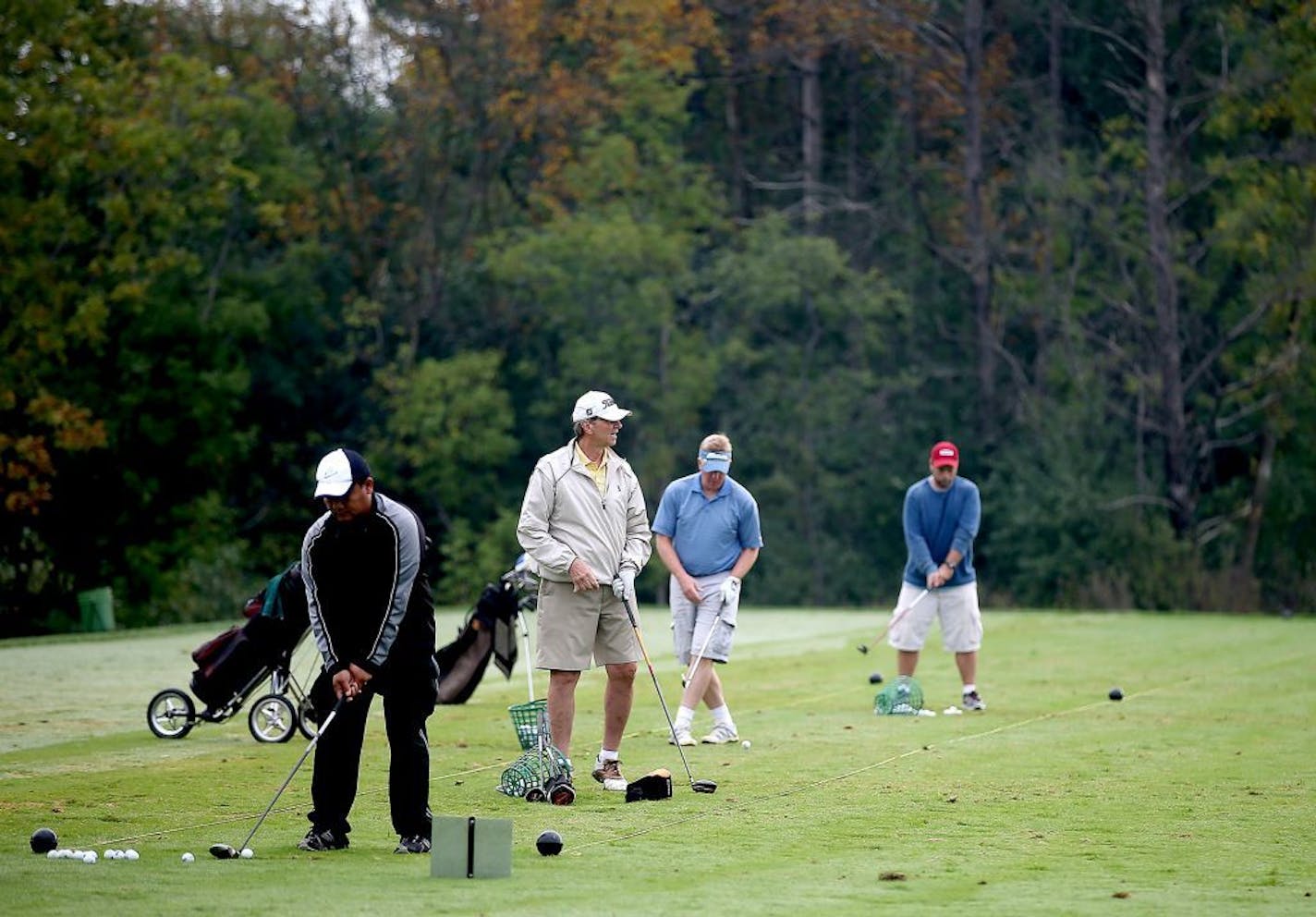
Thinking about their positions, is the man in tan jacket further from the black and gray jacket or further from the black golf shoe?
the black golf shoe

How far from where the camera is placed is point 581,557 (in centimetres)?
1149

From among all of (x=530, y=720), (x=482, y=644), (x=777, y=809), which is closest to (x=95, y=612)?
(x=482, y=644)

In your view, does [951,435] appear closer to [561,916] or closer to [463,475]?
[463,475]

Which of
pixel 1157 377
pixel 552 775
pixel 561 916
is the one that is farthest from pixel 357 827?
pixel 1157 377

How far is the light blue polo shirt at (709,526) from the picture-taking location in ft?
46.2

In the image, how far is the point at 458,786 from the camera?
12023 millimetres

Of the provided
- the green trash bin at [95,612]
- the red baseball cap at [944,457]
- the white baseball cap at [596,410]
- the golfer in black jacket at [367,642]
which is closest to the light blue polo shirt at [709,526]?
the white baseball cap at [596,410]

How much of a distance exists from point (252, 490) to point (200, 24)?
1033cm

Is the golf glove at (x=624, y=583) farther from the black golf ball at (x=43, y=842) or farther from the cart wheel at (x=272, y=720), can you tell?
the cart wheel at (x=272, y=720)

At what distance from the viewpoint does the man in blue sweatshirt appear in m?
16.5

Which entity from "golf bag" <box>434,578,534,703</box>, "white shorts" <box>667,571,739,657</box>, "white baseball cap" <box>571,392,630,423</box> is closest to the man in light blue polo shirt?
"white shorts" <box>667,571,739,657</box>

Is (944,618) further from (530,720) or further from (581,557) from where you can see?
(581,557)

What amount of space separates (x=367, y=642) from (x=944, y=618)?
815 cm

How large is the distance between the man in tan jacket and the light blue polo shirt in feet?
7.72
